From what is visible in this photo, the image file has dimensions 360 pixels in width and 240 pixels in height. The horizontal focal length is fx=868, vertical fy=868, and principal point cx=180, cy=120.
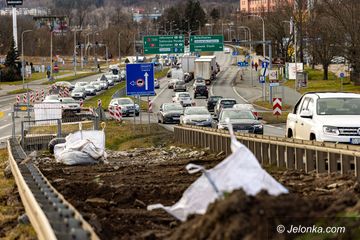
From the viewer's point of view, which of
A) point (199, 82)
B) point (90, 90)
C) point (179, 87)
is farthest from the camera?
point (179, 87)

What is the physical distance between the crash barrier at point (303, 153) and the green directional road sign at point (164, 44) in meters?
51.5

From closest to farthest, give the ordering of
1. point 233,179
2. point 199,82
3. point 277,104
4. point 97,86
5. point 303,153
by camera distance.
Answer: point 233,179, point 303,153, point 277,104, point 199,82, point 97,86

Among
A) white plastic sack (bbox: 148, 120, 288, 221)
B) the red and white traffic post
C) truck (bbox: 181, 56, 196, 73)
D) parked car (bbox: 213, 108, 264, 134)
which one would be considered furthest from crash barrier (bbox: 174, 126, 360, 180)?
truck (bbox: 181, 56, 196, 73)

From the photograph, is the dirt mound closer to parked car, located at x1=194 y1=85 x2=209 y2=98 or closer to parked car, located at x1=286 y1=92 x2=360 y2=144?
parked car, located at x1=286 y1=92 x2=360 y2=144

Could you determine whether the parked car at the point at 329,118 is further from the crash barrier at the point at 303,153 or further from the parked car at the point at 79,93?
the parked car at the point at 79,93

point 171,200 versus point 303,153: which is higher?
point 303,153

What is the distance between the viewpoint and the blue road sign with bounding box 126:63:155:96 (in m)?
44.3

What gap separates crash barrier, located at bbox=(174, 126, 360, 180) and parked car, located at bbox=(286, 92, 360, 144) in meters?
0.83

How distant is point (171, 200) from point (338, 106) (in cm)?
849

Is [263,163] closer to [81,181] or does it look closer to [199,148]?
[81,181]

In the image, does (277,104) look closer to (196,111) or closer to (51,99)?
(196,111)

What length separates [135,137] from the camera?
40.5 m

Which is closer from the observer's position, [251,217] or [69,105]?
[251,217]

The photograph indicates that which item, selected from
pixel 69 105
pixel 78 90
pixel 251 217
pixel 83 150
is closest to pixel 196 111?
pixel 69 105
